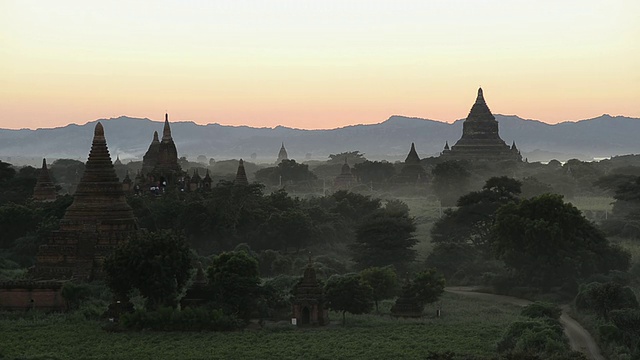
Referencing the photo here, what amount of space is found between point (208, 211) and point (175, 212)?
2223mm

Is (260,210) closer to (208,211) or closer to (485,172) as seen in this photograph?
(208,211)

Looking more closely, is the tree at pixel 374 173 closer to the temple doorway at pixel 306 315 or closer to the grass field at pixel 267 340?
the grass field at pixel 267 340

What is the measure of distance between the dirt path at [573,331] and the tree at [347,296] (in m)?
8.84

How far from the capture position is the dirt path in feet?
132

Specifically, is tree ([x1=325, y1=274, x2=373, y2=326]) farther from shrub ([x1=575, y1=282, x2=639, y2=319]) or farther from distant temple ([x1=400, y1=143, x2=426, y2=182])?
distant temple ([x1=400, y1=143, x2=426, y2=182])

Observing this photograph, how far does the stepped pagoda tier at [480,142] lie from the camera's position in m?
136

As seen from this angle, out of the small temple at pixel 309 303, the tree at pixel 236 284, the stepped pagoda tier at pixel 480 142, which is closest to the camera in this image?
the tree at pixel 236 284

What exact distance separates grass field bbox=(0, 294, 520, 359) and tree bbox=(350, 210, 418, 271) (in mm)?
16179

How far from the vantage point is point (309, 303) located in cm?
4522

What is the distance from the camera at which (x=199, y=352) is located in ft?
128

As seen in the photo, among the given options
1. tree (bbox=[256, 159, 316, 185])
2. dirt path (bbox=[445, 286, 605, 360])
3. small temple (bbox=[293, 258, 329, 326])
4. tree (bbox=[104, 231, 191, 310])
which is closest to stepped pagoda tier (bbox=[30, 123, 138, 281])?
tree (bbox=[104, 231, 191, 310])

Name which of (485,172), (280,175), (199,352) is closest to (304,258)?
(199,352)

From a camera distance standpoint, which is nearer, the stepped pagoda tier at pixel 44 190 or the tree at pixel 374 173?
the stepped pagoda tier at pixel 44 190

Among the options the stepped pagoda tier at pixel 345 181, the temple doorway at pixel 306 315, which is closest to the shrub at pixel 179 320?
the temple doorway at pixel 306 315
